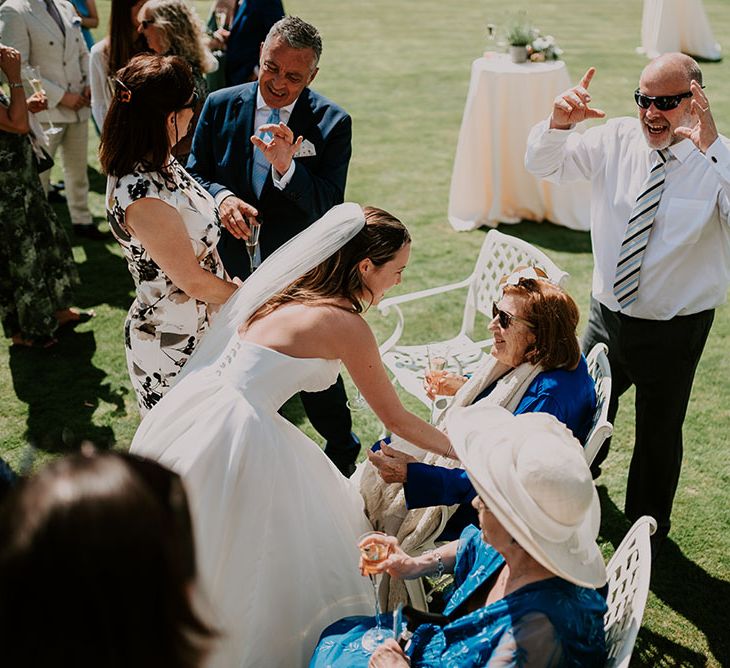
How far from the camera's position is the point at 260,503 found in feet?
9.20

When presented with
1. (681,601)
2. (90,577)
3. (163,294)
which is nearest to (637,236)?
(681,601)

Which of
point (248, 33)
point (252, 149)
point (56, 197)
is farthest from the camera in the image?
point (56, 197)

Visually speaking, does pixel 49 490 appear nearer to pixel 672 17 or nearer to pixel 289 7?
pixel 672 17

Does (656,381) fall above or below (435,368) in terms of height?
above

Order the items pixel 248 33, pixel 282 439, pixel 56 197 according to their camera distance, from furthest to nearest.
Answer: pixel 56 197 → pixel 248 33 → pixel 282 439

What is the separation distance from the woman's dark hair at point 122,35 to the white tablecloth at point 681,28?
35.7ft

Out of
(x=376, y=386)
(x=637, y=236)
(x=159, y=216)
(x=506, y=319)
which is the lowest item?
(x=376, y=386)

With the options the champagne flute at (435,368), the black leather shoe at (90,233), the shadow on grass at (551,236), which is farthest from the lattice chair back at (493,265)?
the black leather shoe at (90,233)

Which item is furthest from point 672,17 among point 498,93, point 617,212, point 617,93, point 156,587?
point 156,587

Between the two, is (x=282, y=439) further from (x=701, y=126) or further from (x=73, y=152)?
(x=73, y=152)

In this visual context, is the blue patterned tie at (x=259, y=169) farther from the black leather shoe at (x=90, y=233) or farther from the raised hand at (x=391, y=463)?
the black leather shoe at (x=90, y=233)

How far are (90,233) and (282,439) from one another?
4.97m

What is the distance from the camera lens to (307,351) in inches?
115

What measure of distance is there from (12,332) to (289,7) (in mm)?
15342
